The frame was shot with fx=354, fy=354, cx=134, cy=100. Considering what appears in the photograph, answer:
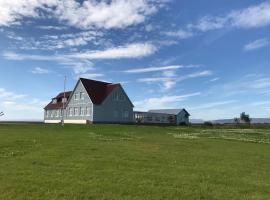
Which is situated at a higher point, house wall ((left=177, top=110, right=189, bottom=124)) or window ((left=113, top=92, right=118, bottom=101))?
window ((left=113, top=92, right=118, bottom=101))

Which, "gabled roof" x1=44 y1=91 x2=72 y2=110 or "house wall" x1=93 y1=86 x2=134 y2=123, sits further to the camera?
"gabled roof" x1=44 y1=91 x2=72 y2=110

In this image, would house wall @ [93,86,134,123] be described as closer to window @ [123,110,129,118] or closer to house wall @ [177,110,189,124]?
window @ [123,110,129,118]

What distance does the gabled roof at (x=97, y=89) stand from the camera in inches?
2603

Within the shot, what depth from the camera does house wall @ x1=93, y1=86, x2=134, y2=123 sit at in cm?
6569

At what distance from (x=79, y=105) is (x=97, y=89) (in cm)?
480

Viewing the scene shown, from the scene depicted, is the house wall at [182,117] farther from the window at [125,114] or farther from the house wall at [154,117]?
the window at [125,114]

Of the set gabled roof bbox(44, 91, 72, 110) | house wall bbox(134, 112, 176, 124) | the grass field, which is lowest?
the grass field

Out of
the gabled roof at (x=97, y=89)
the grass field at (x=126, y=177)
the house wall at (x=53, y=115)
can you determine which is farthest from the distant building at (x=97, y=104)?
the grass field at (x=126, y=177)

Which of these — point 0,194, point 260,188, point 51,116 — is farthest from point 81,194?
point 51,116

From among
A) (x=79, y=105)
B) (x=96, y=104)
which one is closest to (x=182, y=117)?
(x=79, y=105)

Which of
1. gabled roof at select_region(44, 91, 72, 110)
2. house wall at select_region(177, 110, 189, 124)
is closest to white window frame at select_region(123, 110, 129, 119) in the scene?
gabled roof at select_region(44, 91, 72, 110)

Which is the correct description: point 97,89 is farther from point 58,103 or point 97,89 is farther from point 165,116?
point 165,116

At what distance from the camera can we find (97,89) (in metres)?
68.3

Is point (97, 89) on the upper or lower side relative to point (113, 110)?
upper
